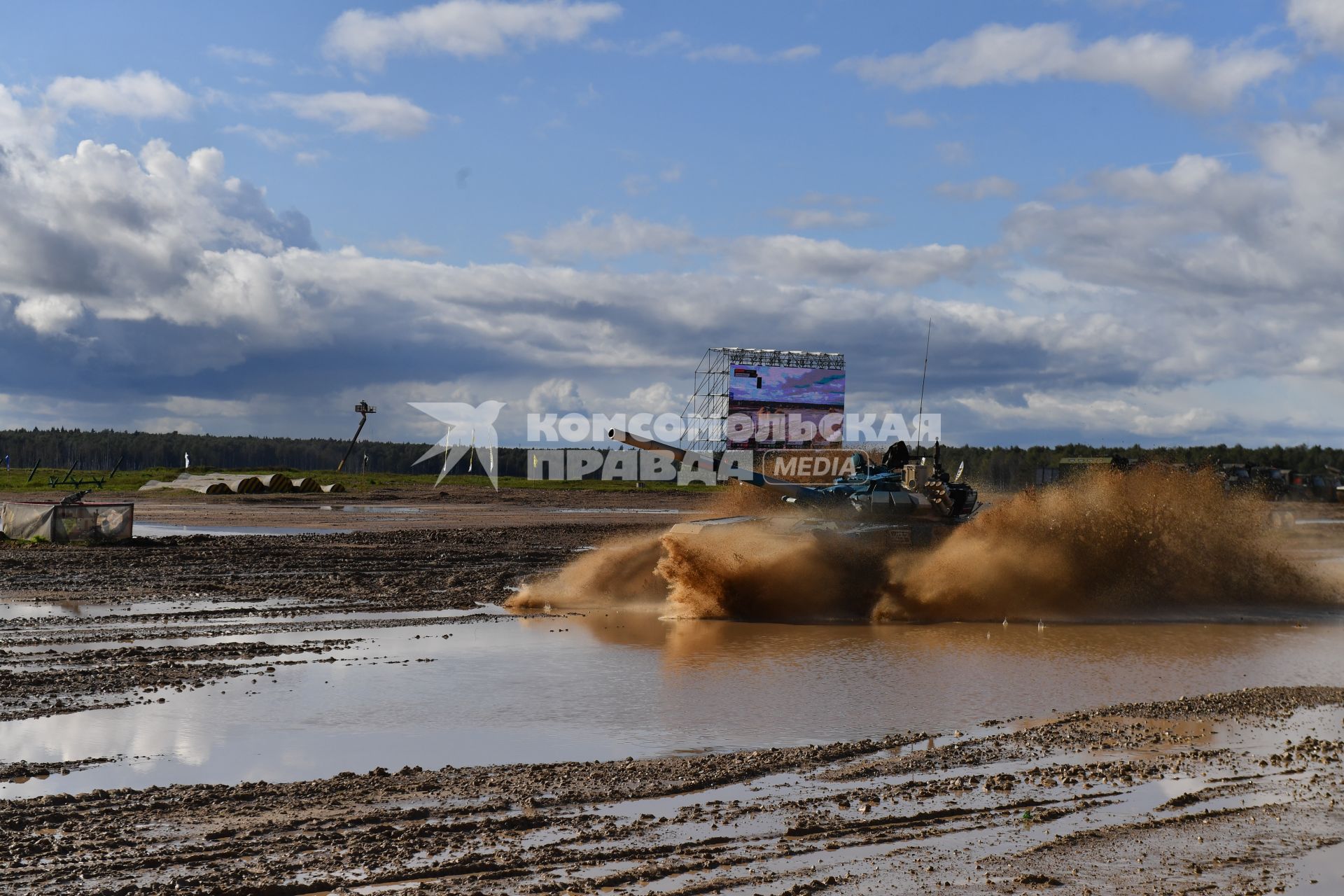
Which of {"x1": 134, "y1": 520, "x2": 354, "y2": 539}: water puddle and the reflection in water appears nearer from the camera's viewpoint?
the reflection in water

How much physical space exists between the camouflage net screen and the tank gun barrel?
49.7 feet

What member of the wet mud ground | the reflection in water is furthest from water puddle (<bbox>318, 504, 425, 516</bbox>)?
the wet mud ground

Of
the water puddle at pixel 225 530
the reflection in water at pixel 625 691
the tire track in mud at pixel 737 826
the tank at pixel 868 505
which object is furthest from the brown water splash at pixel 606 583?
the water puddle at pixel 225 530

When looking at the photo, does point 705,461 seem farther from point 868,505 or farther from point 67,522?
point 67,522

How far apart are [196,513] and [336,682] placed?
36322 millimetres

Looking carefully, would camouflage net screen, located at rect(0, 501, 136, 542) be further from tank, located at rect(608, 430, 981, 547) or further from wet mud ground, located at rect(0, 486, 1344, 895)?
wet mud ground, located at rect(0, 486, 1344, 895)

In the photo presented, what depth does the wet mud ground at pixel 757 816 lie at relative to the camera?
6312 mm

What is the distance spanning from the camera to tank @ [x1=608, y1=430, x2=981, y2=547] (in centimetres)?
1852

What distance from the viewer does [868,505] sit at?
19.2 m

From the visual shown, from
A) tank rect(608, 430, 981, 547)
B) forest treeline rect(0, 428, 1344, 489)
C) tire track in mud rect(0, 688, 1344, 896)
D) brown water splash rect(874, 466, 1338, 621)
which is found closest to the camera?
tire track in mud rect(0, 688, 1344, 896)

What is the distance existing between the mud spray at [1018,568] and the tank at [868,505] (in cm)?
21

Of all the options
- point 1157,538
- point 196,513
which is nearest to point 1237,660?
point 1157,538

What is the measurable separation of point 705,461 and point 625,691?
8.13 m

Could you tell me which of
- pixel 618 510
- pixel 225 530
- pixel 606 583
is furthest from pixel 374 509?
pixel 606 583
